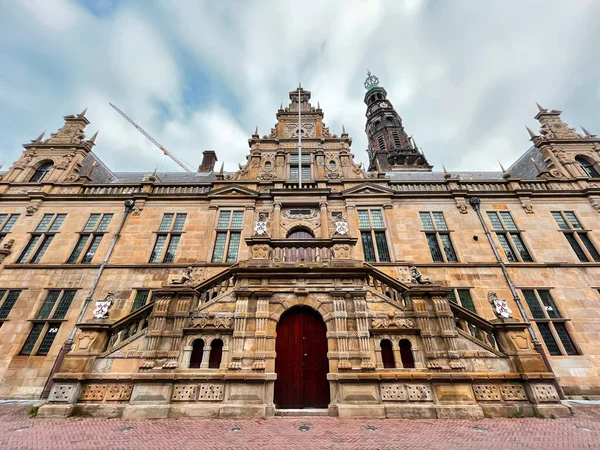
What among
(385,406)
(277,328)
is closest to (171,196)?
(277,328)

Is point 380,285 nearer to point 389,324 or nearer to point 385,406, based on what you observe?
point 389,324

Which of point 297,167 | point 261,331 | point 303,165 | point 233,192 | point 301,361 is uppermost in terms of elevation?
point 303,165

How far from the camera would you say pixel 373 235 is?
15.5m

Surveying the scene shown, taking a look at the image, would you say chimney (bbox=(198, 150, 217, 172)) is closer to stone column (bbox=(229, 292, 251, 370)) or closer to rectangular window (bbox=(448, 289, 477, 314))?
stone column (bbox=(229, 292, 251, 370))

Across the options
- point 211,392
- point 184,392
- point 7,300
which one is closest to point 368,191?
point 211,392

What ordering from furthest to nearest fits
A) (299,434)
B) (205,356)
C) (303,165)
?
(303,165)
(205,356)
(299,434)

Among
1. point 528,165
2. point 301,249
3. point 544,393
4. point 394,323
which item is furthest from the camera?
point 528,165

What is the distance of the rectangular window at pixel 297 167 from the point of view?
18.7 m

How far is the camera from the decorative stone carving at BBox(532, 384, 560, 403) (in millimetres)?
7454

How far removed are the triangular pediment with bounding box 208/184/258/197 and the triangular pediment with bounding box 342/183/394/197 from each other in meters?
6.16

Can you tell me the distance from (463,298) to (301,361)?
10.0 meters

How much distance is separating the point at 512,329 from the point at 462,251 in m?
7.38

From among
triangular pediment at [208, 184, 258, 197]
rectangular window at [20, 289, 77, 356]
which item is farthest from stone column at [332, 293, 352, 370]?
rectangular window at [20, 289, 77, 356]

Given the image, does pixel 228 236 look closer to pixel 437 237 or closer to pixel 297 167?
pixel 297 167
